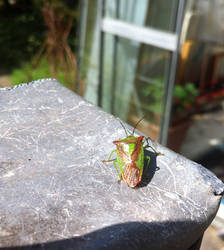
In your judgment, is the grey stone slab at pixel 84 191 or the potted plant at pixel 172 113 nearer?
the grey stone slab at pixel 84 191

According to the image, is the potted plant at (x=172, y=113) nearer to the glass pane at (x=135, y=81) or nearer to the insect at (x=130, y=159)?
the glass pane at (x=135, y=81)

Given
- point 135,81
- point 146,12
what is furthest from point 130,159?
point 135,81

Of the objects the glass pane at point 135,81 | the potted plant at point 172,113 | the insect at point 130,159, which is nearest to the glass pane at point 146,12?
the glass pane at point 135,81

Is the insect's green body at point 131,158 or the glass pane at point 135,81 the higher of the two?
the insect's green body at point 131,158

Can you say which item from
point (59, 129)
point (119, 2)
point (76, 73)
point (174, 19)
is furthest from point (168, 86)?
point (59, 129)

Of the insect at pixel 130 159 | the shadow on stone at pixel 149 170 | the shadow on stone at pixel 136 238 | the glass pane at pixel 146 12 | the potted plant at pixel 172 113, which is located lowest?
the potted plant at pixel 172 113

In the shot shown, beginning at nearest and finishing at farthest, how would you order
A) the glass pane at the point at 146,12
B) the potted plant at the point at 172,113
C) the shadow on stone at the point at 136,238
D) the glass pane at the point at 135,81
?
1. the shadow on stone at the point at 136,238
2. the glass pane at the point at 146,12
3. the glass pane at the point at 135,81
4. the potted plant at the point at 172,113

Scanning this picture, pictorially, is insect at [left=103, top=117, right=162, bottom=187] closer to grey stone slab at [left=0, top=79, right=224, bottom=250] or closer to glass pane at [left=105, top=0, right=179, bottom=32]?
grey stone slab at [left=0, top=79, right=224, bottom=250]

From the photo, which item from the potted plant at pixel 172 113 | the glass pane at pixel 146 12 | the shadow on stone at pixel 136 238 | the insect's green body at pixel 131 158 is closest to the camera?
the shadow on stone at pixel 136 238

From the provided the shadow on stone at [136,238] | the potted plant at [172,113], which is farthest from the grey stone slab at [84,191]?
the potted plant at [172,113]
